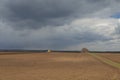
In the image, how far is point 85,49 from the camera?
522 ft

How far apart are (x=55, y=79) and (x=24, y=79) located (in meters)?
2.59

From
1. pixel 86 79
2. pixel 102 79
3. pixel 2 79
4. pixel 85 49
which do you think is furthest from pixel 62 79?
pixel 85 49

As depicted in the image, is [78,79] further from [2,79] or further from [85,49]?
[85,49]

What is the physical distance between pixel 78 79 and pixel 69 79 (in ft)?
2.50

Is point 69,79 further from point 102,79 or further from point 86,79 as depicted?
point 102,79

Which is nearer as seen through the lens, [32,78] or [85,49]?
[32,78]

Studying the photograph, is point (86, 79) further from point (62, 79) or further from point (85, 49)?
point (85, 49)

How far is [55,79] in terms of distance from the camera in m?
21.5

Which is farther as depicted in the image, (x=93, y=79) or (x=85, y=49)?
(x=85, y=49)

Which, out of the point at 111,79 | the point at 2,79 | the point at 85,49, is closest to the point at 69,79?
the point at 111,79

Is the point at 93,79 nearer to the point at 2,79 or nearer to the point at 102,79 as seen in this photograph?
the point at 102,79

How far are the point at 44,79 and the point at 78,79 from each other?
112 inches

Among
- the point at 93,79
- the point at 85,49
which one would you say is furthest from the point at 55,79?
the point at 85,49

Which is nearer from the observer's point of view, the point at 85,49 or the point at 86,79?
the point at 86,79
